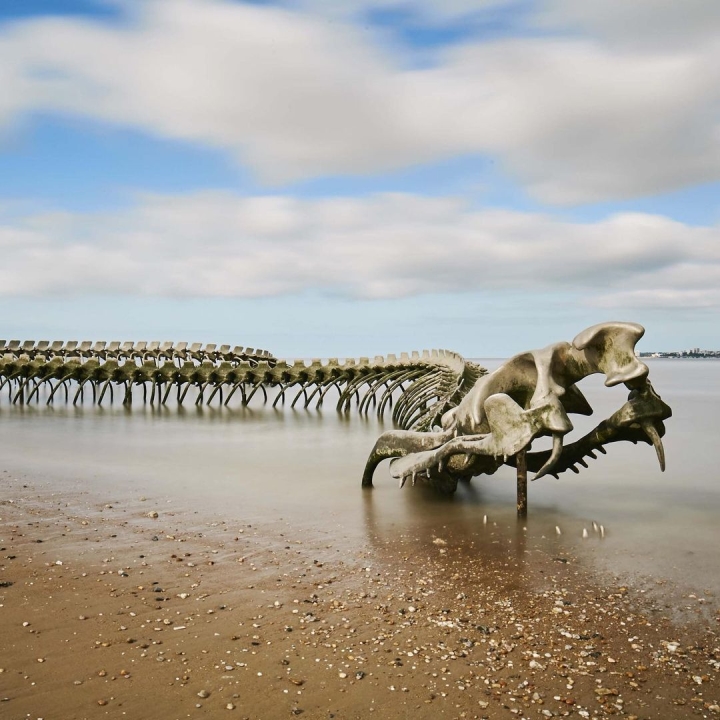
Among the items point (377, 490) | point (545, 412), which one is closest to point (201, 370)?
point (377, 490)

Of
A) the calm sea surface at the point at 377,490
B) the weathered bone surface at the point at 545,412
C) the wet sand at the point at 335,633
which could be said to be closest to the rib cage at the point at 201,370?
the calm sea surface at the point at 377,490

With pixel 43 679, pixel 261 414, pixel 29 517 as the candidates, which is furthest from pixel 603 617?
pixel 261 414

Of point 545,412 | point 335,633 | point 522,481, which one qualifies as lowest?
point 335,633

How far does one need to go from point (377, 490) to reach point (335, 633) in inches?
175

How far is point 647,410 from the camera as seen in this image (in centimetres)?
661

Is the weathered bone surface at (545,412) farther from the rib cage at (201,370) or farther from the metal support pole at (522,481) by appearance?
the rib cage at (201,370)

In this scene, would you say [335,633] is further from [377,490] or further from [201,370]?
[201,370]

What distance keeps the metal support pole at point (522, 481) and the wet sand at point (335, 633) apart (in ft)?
3.34

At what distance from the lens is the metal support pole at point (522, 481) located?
6.94 metres

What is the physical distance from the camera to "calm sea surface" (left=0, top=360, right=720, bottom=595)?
6270 millimetres

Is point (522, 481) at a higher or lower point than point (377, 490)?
higher

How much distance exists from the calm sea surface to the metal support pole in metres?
0.14

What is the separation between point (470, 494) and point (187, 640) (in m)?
4.91

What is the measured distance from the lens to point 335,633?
407cm
